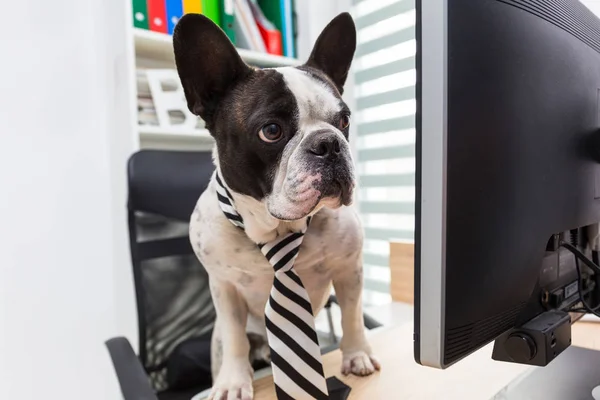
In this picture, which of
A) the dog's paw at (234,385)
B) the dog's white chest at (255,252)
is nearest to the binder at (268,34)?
the dog's white chest at (255,252)

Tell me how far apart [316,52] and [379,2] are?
1441 millimetres

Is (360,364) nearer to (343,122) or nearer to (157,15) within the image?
(343,122)

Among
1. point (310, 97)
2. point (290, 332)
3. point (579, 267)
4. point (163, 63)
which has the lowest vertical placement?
point (290, 332)

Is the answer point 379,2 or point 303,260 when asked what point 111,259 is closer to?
point 303,260

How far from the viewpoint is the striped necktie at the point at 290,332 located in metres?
0.69

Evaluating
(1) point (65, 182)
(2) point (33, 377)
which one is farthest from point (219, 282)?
(2) point (33, 377)

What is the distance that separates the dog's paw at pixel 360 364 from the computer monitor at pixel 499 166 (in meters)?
0.27

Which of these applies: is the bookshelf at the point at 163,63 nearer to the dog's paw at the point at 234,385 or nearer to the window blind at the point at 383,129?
the window blind at the point at 383,129

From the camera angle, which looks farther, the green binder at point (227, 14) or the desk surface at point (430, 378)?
the green binder at point (227, 14)

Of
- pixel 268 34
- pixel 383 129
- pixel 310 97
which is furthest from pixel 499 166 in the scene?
pixel 383 129

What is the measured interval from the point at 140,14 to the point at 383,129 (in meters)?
1.11

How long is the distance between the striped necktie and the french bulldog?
40mm

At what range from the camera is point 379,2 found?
2.12 m

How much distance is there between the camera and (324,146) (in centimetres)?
69
